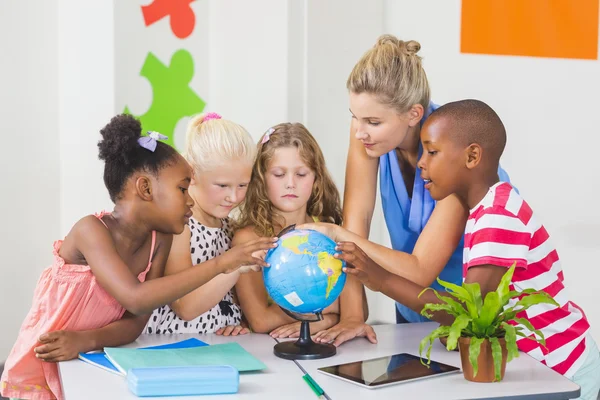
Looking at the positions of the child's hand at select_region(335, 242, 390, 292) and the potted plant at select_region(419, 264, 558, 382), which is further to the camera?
the child's hand at select_region(335, 242, 390, 292)

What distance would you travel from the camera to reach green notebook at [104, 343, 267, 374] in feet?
6.38

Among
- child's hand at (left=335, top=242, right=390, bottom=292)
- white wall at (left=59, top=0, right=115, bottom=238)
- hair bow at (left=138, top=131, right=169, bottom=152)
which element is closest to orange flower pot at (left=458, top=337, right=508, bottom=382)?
child's hand at (left=335, top=242, right=390, bottom=292)

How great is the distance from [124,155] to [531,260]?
4.22 ft

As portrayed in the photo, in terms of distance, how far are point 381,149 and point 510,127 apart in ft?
5.89

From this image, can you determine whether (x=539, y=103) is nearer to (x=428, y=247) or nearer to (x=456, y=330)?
(x=428, y=247)

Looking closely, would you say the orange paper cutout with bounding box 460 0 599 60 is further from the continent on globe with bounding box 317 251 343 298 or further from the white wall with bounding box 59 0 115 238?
the continent on globe with bounding box 317 251 343 298

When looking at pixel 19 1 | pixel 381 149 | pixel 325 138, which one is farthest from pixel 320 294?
pixel 19 1

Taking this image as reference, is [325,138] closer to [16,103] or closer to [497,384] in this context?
[16,103]

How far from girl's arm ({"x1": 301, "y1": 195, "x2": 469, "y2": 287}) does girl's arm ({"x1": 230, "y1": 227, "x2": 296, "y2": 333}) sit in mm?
352

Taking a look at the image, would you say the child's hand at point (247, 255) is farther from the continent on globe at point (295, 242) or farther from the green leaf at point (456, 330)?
the green leaf at point (456, 330)

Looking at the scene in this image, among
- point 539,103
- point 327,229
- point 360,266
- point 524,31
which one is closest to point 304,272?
point 360,266

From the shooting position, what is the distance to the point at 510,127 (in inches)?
161

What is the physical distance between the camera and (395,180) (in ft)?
8.94

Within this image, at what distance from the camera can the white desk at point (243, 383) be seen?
1741 millimetres
